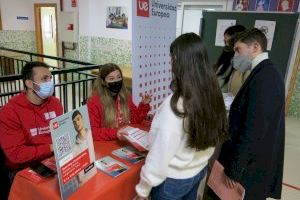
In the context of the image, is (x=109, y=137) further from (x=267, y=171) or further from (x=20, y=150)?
(x=267, y=171)

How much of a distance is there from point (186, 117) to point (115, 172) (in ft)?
1.63

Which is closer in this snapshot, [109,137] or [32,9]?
[109,137]

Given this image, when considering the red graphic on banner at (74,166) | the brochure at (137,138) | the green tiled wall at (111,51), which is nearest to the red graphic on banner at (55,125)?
the red graphic on banner at (74,166)

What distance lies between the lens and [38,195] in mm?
1175

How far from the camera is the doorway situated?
22.8 feet

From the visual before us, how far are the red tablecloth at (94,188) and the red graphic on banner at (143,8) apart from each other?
1.11 metres

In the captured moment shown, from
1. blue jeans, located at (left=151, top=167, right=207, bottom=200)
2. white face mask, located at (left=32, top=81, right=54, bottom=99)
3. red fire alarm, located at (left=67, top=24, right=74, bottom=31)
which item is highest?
red fire alarm, located at (left=67, top=24, right=74, bottom=31)

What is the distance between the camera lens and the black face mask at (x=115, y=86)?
185cm

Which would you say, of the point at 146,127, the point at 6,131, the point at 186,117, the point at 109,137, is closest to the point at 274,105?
the point at 186,117

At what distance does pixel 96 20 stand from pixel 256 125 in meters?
5.00

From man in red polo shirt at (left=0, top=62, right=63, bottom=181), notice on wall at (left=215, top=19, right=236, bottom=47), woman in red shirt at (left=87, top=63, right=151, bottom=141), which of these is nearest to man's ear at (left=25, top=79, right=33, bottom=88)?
man in red polo shirt at (left=0, top=62, right=63, bottom=181)

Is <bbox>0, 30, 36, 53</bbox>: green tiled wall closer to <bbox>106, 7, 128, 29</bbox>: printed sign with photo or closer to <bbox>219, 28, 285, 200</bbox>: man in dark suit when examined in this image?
<bbox>106, 7, 128, 29</bbox>: printed sign with photo

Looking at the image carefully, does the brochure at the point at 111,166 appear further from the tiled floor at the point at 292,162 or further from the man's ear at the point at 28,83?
the tiled floor at the point at 292,162

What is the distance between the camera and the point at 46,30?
7637 mm
